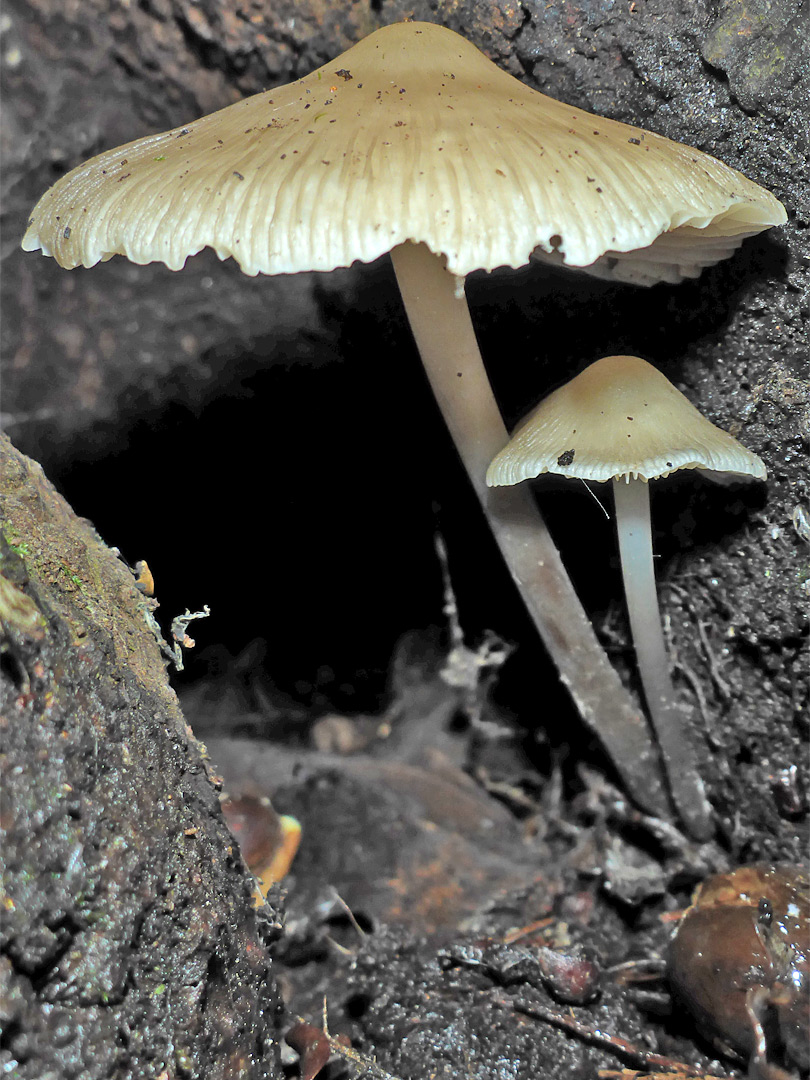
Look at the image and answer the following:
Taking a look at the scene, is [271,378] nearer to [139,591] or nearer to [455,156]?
[139,591]

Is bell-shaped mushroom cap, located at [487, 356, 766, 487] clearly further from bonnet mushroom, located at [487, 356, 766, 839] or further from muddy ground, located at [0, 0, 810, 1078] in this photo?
muddy ground, located at [0, 0, 810, 1078]

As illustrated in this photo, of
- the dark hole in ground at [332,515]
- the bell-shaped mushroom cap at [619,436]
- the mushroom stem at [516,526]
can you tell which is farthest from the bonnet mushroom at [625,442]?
the dark hole in ground at [332,515]

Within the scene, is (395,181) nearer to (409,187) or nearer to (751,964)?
(409,187)

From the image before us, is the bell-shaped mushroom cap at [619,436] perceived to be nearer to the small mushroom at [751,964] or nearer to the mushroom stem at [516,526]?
the mushroom stem at [516,526]

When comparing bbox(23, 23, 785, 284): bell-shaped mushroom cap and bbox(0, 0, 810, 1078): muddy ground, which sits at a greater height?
bbox(23, 23, 785, 284): bell-shaped mushroom cap

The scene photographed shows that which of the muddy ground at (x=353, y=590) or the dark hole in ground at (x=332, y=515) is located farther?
the dark hole in ground at (x=332, y=515)

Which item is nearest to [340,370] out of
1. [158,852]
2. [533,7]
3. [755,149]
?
[533,7]

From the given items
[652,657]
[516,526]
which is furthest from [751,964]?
[516,526]

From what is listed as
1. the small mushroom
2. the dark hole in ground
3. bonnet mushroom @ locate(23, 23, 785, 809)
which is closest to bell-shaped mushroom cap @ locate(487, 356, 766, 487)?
bonnet mushroom @ locate(23, 23, 785, 809)

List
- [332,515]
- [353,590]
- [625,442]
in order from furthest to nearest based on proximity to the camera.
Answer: [353,590], [332,515], [625,442]
